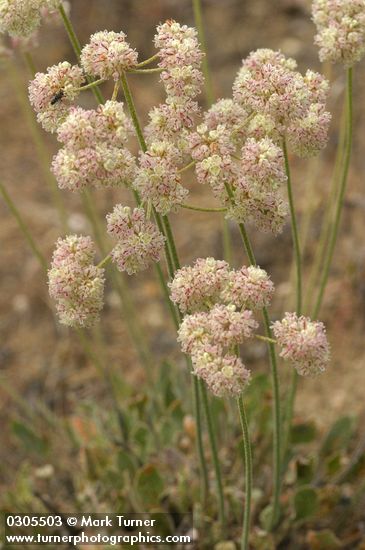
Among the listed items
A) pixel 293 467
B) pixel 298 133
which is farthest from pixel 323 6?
pixel 293 467

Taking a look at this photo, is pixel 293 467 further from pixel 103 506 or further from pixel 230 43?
pixel 230 43

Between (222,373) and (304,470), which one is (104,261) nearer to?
(222,373)

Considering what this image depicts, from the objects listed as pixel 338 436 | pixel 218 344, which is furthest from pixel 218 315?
pixel 338 436

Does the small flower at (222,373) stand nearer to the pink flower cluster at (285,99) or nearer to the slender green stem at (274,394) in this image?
the slender green stem at (274,394)

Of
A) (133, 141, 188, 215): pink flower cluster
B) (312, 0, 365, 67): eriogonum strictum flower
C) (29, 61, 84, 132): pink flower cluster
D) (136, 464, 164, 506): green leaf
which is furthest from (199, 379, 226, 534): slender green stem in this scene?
(312, 0, 365, 67): eriogonum strictum flower

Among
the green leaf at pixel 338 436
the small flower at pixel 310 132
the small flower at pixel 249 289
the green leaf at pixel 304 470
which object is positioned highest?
the small flower at pixel 310 132

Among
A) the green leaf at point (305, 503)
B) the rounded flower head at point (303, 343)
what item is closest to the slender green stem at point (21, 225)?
the rounded flower head at point (303, 343)
